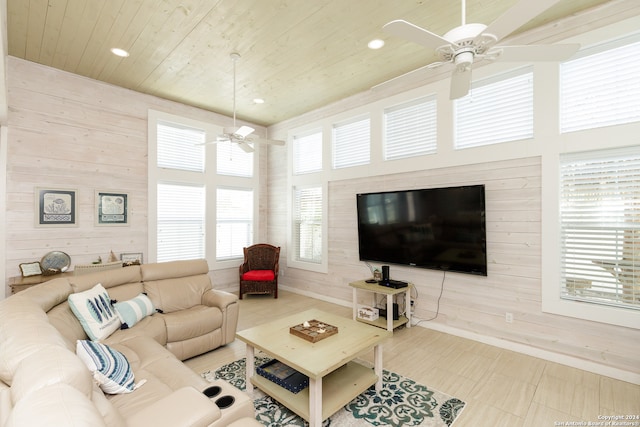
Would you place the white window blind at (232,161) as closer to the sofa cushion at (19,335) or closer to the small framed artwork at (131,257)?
the small framed artwork at (131,257)

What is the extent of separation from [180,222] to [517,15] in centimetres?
514

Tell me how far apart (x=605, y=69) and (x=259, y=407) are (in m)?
4.31

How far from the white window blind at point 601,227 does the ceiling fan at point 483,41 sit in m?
1.53

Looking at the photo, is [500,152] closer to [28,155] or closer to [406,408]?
[406,408]

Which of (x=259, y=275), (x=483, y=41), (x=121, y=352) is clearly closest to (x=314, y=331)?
(x=121, y=352)

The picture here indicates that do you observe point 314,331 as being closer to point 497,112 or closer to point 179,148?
point 497,112

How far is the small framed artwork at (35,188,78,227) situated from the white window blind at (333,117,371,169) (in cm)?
387

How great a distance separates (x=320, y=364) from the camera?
2.05 metres

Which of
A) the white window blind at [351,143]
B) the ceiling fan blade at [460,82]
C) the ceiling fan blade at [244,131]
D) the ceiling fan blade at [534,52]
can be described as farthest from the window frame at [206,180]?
the ceiling fan blade at [534,52]

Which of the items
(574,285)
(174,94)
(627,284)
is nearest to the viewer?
(627,284)

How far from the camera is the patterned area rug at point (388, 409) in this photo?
2.14 meters

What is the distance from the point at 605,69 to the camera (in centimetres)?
282

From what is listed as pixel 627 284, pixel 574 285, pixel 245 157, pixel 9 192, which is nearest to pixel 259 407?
pixel 574 285

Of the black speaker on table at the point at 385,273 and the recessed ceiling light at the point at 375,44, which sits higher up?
the recessed ceiling light at the point at 375,44
